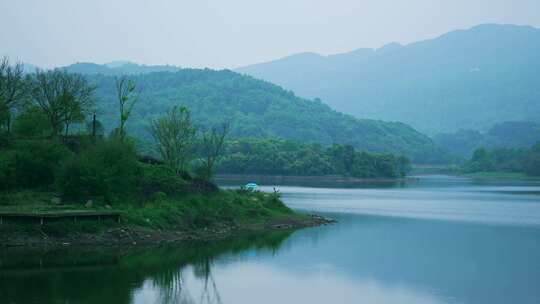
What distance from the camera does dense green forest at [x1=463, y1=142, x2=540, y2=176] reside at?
6412 inches

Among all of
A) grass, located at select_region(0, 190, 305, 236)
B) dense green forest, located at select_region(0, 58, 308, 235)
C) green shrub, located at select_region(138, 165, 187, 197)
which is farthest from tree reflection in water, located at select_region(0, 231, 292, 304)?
green shrub, located at select_region(138, 165, 187, 197)

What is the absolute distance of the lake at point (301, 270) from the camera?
88.1 ft

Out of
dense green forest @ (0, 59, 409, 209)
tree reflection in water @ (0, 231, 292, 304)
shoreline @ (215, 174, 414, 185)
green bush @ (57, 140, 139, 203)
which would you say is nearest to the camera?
tree reflection in water @ (0, 231, 292, 304)

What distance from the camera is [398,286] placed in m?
30.0

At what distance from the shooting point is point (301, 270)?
33.0 m

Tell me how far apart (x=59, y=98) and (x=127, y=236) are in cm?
1646

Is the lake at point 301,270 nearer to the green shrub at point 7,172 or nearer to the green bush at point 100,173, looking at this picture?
the green bush at point 100,173

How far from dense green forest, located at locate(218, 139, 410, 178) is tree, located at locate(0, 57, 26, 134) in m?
91.2

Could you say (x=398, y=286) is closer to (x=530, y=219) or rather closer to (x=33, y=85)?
(x=33, y=85)

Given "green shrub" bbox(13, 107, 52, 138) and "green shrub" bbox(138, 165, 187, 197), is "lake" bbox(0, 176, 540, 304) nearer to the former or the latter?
"green shrub" bbox(138, 165, 187, 197)

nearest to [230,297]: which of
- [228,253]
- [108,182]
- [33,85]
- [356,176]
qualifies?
[228,253]

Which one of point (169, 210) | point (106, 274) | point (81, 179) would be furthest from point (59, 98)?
point (106, 274)

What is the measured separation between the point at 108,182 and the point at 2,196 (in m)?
5.54

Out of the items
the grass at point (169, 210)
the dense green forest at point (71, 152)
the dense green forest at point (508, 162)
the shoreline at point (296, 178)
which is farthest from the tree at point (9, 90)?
the dense green forest at point (508, 162)
